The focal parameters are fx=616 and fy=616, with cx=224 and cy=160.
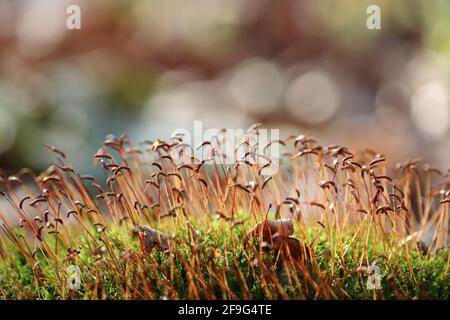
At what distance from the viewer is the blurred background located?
6148 mm

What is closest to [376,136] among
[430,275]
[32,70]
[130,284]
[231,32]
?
[231,32]

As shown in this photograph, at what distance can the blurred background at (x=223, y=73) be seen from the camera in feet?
20.2

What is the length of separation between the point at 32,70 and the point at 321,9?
11.9 feet

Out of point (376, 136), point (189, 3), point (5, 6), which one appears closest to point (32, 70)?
point (5, 6)

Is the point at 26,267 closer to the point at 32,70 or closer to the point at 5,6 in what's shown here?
the point at 32,70

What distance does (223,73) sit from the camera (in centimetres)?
830

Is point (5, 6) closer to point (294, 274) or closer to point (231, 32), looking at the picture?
point (231, 32)

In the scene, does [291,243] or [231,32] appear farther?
[231,32]

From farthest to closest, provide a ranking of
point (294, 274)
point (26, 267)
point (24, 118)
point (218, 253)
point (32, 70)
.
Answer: point (32, 70)
point (24, 118)
point (26, 267)
point (218, 253)
point (294, 274)

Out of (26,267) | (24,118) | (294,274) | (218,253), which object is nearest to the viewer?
(294,274)

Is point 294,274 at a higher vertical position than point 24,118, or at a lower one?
lower

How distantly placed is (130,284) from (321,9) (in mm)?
6608

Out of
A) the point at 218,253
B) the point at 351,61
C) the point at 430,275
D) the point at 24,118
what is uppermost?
the point at 351,61

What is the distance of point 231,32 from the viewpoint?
320 inches
